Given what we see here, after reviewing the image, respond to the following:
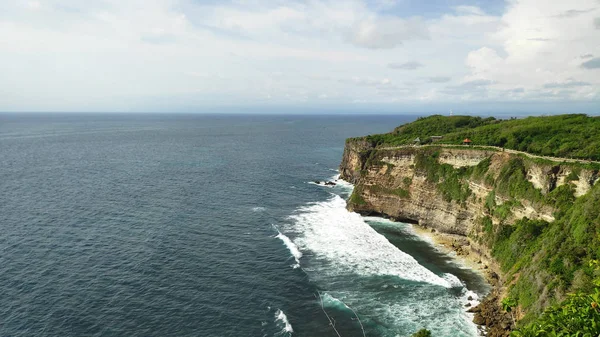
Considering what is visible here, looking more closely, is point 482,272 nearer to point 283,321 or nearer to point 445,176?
point 445,176

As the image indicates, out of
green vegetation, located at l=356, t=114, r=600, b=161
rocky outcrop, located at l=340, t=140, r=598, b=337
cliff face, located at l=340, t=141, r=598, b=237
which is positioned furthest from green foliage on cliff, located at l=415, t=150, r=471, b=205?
green vegetation, located at l=356, t=114, r=600, b=161

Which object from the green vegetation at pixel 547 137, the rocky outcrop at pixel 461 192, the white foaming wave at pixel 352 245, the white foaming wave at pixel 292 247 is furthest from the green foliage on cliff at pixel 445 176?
the white foaming wave at pixel 292 247

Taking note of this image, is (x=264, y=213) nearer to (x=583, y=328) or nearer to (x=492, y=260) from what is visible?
(x=492, y=260)

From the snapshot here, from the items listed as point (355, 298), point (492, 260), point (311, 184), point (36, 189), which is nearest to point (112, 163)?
point (36, 189)

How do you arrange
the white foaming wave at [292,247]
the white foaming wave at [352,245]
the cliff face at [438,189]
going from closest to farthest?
the white foaming wave at [352,245], the cliff face at [438,189], the white foaming wave at [292,247]

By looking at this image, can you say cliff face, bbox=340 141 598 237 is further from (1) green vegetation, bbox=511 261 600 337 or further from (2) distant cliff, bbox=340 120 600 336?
(1) green vegetation, bbox=511 261 600 337

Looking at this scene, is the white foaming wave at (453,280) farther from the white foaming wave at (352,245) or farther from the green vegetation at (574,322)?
the green vegetation at (574,322)
